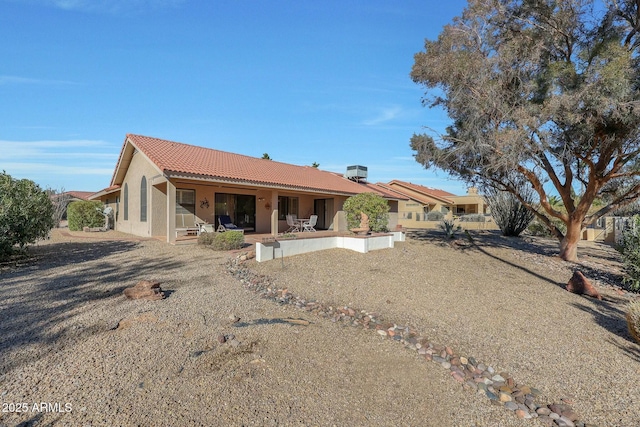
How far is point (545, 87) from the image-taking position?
10.7 meters

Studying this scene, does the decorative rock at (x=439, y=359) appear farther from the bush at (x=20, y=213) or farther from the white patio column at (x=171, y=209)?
the bush at (x=20, y=213)

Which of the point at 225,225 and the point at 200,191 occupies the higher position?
the point at 200,191

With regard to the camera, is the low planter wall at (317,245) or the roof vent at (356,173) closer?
the low planter wall at (317,245)

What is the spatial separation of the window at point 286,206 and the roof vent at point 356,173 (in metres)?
7.59

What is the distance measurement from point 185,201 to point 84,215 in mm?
7737

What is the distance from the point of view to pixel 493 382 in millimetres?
4191

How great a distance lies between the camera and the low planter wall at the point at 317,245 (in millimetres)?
9953

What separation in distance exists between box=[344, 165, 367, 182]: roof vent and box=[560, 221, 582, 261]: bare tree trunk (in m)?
15.3

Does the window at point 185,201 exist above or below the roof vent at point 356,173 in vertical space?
below

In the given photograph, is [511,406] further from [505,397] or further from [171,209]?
[171,209]

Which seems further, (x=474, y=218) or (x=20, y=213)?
(x=474, y=218)

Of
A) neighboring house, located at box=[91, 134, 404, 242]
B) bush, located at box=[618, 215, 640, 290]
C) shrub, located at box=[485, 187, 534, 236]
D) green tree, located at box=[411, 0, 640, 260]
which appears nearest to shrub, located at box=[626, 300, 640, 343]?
bush, located at box=[618, 215, 640, 290]

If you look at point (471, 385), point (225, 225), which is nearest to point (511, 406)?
point (471, 385)

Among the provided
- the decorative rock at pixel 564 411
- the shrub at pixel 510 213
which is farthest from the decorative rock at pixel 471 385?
the shrub at pixel 510 213
